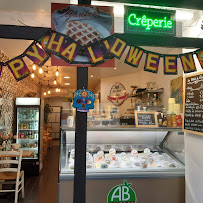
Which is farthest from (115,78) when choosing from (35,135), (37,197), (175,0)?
(175,0)

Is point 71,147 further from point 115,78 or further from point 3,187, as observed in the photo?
point 115,78

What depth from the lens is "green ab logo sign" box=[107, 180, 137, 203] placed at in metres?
2.96

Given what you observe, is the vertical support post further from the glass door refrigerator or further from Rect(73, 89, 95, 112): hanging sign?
the glass door refrigerator

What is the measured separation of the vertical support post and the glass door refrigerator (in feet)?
14.1

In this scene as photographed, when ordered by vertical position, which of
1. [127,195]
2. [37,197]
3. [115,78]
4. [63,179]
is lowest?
[37,197]

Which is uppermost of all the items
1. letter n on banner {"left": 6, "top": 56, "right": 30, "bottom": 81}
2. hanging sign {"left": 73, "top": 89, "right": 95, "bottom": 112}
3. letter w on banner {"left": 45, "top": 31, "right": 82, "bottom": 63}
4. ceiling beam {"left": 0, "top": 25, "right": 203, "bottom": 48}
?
ceiling beam {"left": 0, "top": 25, "right": 203, "bottom": 48}

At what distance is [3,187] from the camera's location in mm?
5145

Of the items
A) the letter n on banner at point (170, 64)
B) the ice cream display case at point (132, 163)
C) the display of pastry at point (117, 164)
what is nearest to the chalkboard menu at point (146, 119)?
the ice cream display case at point (132, 163)

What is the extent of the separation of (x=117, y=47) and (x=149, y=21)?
55 cm

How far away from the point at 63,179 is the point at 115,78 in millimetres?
6774

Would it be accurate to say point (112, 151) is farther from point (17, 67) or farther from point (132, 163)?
point (17, 67)

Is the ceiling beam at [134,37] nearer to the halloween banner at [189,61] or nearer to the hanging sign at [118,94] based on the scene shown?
the halloween banner at [189,61]

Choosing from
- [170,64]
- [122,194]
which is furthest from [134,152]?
[170,64]

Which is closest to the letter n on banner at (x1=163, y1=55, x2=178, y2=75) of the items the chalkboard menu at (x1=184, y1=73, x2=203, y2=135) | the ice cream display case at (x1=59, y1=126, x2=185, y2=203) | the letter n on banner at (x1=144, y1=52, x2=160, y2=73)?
the letter n on banner at (x1=144, y1=52, x2=160, y2=73)
